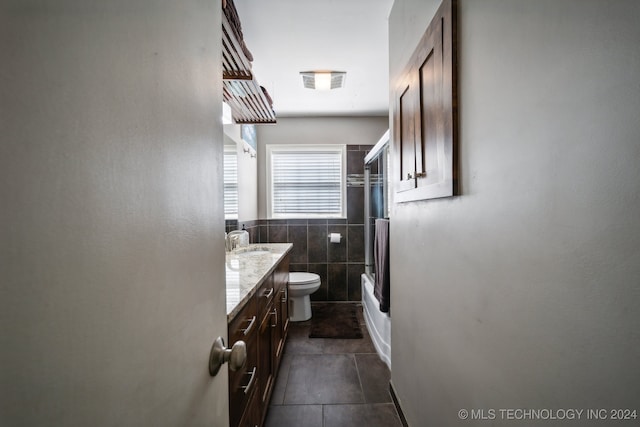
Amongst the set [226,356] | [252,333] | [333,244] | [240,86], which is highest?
[240,86]

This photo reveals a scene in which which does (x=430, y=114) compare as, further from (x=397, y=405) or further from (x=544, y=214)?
(x=397, y=405)

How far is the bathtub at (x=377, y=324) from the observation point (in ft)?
7.47

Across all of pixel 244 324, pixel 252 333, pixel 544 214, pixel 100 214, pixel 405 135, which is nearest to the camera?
pixel 100 214

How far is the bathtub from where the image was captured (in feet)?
7.47

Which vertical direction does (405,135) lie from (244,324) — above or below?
above

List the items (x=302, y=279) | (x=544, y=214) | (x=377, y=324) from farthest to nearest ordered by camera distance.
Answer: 1. (x=302, y=279)
2. (x=377, y=324)
3. (x=544, y=214)

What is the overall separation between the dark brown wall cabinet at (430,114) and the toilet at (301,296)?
5.59ft

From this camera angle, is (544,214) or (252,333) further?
(252,333)

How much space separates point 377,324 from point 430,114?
190 cm

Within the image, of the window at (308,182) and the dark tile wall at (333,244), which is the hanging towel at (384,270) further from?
the window at (308,182)

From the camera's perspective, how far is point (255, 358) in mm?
1384

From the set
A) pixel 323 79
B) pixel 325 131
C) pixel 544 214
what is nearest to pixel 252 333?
pixel 544 214

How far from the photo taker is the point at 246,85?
5.71 ft

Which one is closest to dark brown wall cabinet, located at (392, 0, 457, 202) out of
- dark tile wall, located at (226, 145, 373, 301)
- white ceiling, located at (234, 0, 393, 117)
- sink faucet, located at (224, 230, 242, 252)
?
white ceiling, located at (234, 0, 393, 117)
